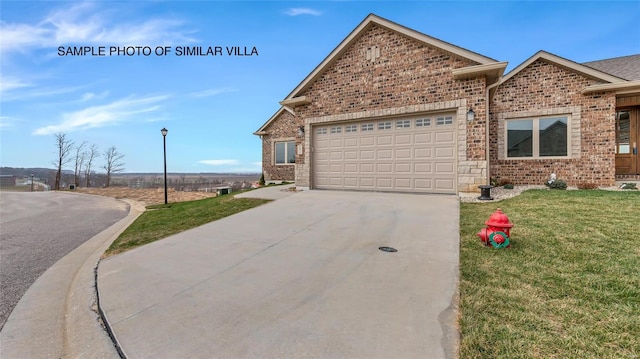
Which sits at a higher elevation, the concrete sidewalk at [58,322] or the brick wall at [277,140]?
the brick wall at [277,140]

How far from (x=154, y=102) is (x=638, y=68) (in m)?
26.0

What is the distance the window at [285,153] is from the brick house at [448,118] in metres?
6.55

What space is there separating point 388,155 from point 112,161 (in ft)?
138

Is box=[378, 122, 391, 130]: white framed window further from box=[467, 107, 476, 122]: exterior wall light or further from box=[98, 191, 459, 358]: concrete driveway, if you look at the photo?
box=[98, 191, 459, 358]: concrete driveway

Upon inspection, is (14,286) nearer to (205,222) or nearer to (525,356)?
(205,222)

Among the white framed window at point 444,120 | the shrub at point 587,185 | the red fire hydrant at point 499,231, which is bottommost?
the red fire hydrant at point 499,231

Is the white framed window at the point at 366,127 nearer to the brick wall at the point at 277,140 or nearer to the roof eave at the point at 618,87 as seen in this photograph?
the roof eave at the point at 618,87

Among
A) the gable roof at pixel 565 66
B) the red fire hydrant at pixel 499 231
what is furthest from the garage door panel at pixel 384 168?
the red fire hydrant at pixel 499 231

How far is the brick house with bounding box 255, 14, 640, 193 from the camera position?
9.02m

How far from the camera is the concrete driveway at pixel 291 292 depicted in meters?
2.22

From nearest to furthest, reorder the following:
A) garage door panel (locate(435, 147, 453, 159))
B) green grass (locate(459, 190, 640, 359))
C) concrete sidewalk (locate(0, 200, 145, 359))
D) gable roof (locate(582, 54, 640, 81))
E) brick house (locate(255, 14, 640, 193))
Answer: green grass (locate(459, 190, 640, 359))
concrete sidewalk (locate(0, 200, 145, 359))
brick house (locate(255, 14, 640, 193))
garage door panel (locate(435, 147, 453, 159))
gable roof (locate(582, 54, 640, 81))

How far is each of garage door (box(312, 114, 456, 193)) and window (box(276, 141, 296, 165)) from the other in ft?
23.8

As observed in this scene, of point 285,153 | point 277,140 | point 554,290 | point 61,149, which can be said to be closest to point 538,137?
point 554,290

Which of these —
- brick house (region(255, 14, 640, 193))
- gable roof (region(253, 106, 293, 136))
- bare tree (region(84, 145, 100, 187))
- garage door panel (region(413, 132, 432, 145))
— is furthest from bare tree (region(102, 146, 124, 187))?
garage door panel (region(413, 132, 432, 145))
